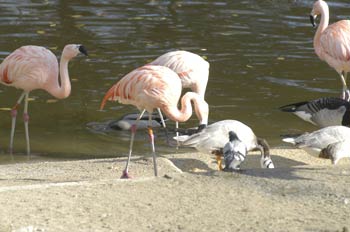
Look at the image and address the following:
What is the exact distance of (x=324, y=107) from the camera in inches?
374

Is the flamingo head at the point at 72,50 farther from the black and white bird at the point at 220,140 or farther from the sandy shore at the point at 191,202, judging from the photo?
the sandy shore at the point at 191,202

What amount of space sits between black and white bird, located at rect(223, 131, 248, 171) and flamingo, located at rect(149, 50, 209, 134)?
1854 mm

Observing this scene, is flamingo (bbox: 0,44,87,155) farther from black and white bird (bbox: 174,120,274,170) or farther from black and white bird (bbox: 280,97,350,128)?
black and white bird (bbox: 280,97,350,128)

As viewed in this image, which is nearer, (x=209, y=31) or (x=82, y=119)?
(x=82, y=119)

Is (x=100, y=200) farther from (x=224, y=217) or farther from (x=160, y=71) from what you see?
(x=160, y=71)

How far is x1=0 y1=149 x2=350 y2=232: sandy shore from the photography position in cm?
580

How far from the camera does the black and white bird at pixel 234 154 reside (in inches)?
286

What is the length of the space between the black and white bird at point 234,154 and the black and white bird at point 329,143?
31.9 inches

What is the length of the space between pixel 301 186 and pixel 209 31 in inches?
313

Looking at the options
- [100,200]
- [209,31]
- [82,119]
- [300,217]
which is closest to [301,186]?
[300,217]

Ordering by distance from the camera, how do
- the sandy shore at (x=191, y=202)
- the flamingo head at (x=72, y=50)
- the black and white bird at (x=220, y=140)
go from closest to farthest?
1. the sandy shore at (x=191, y=202)
2. the black and white bird at (x=220, y=140)
3. the flamingo head at (x=72, y=50)

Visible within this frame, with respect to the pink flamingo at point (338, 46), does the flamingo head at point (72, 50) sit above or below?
above

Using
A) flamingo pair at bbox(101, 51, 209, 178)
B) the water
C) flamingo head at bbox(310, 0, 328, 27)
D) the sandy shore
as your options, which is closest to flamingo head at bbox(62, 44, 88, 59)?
flamingo pair at bbox(101, 51, 209, 178)

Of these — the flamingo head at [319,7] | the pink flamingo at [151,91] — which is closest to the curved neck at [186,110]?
the pink flamingo at [151,91]
